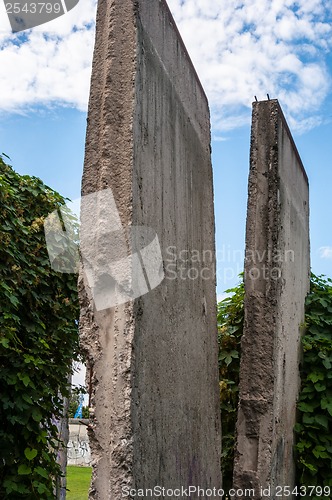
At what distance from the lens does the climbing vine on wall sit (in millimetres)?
4617

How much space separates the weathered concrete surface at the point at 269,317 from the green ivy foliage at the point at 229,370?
1.38 ft

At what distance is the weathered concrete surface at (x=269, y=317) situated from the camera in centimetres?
383

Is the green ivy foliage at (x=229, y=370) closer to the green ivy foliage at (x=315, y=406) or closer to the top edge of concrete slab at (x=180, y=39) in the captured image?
the green ivy foliage at (x=315, y=406)

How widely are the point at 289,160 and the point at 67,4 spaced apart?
2.28m

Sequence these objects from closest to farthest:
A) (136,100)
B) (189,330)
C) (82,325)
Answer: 1. (82,325)
2. (136,100)
3. (189,330)

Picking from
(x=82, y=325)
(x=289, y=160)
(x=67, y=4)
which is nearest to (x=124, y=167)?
(x=82, y=325)

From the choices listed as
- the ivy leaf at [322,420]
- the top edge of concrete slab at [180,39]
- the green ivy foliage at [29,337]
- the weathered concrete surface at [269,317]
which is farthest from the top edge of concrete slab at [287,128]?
the ivy leaf at [322,420]

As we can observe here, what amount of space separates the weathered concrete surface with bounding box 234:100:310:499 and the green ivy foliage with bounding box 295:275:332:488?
14 cm

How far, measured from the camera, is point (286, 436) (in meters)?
4.34

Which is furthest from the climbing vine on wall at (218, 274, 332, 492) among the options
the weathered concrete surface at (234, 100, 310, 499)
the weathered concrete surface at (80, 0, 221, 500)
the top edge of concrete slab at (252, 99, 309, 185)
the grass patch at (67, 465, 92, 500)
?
the grass patch at (67, 465, 92, 500)

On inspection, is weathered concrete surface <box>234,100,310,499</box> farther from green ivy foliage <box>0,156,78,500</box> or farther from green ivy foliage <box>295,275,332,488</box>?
green ivy foliage <box>0,156,78,500</box>

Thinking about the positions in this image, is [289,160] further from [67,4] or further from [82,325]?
[82,325]

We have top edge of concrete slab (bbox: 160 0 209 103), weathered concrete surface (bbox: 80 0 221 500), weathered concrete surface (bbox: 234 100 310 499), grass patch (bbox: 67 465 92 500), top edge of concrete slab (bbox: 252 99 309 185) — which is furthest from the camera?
grass patch (bbox: 67 465 92 500)

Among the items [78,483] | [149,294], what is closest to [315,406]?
[149,294]
